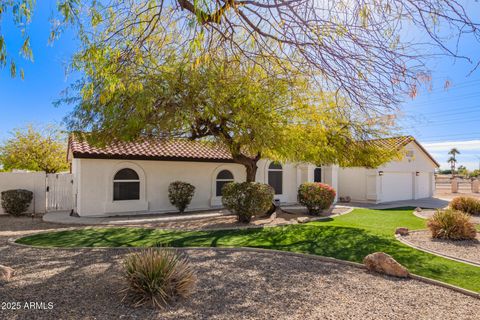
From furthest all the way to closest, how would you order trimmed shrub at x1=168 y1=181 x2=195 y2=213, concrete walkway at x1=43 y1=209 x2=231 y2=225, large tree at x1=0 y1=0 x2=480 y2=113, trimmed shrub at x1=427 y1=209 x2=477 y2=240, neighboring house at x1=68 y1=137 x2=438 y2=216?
trimmed shrub at x1=168 y1=181 x2=195 y2=213, neighboring house at x1=68 y1=137 x2=438 y2=216, concrete walkway at x1=43 y1=209 x2=231 y2=225, trimmed shrub at x1=427 y1=209 x2=477 y2=240, large tree at x1=0 y1=0 x2=480 y2=113

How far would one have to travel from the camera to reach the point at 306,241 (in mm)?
9555

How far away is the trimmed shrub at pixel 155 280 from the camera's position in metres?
4.76

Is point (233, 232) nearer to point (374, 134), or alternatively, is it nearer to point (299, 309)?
point (299, 309)

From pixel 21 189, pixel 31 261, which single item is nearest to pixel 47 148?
pixel 21 189

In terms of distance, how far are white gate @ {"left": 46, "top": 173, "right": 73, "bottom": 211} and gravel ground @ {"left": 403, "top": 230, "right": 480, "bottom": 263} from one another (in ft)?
56.9

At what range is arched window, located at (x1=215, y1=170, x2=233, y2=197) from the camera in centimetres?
1873

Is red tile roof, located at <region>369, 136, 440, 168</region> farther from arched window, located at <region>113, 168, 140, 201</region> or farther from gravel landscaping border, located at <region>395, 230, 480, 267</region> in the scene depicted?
arched window, located at <region>113, 168, 140, 201</region>

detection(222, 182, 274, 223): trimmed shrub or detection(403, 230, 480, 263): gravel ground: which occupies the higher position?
detection(222, 182, 274, 223): trimmed shrub

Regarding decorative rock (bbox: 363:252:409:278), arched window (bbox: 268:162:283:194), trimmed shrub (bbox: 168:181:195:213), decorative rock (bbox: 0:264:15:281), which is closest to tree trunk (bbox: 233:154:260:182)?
trimmed shrub (bbox: 168:181:195:213)

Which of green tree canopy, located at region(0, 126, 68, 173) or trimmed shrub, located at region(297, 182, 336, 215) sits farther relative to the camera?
green tree canopy, located at region(0, 126, 68, 173)

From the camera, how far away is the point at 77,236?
10062mm

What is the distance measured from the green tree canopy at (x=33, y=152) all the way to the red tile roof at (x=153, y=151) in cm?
938

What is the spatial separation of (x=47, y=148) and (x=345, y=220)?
24051mm

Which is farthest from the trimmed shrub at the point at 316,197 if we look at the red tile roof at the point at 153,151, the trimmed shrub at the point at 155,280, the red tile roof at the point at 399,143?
the trimmed shrub at the point at 155,280
